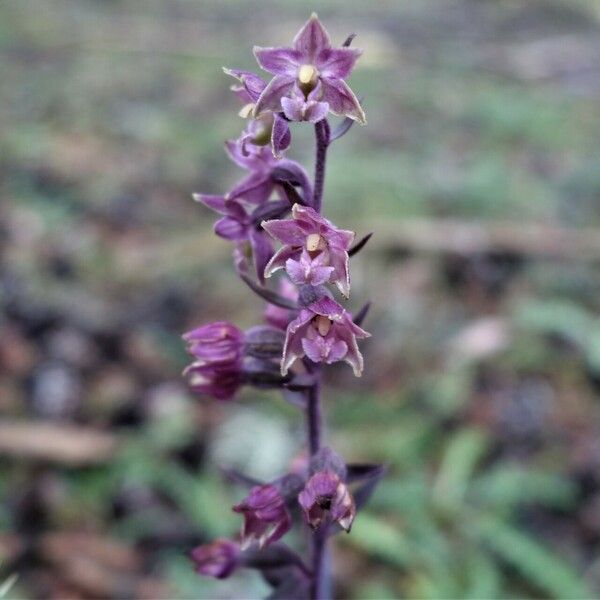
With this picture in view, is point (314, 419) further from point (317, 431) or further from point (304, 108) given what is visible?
point (304, 108)

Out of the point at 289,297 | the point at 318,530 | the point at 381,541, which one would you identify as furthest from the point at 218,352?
the point at 381,541

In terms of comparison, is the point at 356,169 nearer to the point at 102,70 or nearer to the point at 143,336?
the point at 143,336

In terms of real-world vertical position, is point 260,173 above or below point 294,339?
above

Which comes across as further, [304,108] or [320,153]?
[320,153]

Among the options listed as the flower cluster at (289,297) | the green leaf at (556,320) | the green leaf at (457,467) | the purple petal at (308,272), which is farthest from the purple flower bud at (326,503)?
the green leaf at (556,320)

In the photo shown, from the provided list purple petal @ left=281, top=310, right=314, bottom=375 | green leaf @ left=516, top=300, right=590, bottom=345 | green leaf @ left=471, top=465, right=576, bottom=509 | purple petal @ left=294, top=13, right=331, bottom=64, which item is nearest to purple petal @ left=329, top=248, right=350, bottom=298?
purple petal @ left=281, top=310, right=314, bottom=375

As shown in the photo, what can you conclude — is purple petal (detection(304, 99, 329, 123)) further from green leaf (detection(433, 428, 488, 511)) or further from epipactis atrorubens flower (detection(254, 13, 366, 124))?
green leaf (detection(433, 428, 488, 511))

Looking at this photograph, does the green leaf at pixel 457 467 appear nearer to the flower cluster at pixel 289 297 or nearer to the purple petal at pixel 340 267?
the flower cluster at pixel 289 297
